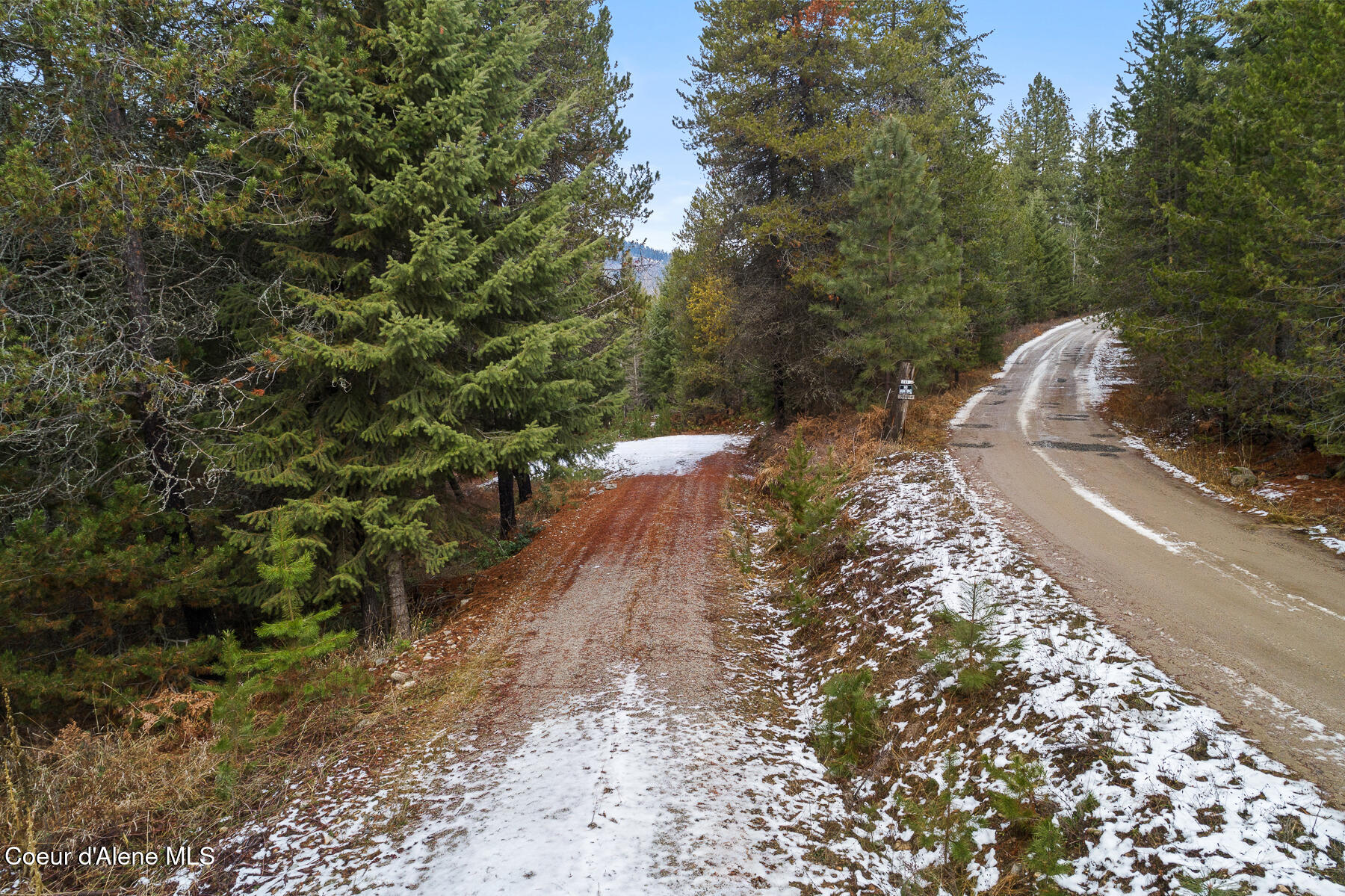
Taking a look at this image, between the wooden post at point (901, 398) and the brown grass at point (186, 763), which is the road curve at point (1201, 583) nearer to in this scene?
the wooden post at point (901, 398)

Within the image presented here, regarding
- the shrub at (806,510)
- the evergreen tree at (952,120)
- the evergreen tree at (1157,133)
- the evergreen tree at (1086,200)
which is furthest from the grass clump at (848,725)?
the evergreen tree at (1086,200)

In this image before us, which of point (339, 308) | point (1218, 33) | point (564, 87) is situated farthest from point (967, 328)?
point (339, 308)

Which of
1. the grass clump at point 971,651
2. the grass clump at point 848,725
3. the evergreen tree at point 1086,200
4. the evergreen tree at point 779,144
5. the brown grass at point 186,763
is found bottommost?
→ the grass clump at point 848,725

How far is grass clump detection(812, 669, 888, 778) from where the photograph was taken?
5.72 m

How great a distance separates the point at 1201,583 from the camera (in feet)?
23.1

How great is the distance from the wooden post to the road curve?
75.5 inches

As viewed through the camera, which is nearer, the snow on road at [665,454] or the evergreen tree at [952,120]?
the evergreen tree at [952,120]

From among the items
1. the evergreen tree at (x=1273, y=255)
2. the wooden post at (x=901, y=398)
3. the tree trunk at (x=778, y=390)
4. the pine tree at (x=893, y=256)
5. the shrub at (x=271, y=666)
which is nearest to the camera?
the shrub at (x=271, y=666)

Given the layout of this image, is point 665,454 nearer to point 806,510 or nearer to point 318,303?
point 806,510

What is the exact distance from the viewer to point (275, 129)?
24.0 feet

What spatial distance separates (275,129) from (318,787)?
7303 millimetres

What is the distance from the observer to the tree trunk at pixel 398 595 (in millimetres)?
8945

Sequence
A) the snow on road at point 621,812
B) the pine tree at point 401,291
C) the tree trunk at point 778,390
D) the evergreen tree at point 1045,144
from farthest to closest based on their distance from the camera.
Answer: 1. the evergreen tree at point 1045,144
2. the tree trunk at point 778,390
3. the pine tree at point 401,291
4. the snow on road at point 621,812

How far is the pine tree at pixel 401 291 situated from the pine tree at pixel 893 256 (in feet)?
26.4
